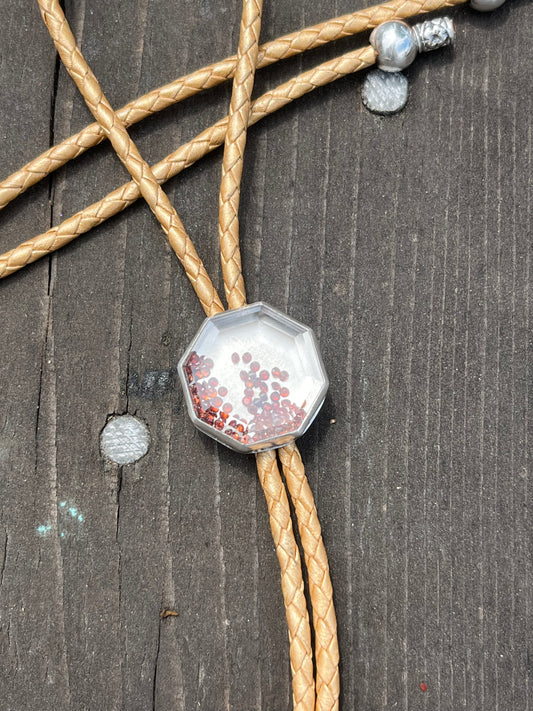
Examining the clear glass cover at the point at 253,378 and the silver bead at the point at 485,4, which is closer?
the clear glass cover at the point at 253,378

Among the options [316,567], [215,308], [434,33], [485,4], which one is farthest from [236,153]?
[316,567]

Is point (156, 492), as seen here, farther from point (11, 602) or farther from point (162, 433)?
point (11, 602)

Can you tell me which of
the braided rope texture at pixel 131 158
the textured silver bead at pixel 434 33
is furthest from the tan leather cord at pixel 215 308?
the textured silver bead at pixel 434 33

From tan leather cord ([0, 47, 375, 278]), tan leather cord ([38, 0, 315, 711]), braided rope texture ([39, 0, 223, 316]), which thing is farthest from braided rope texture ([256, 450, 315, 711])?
tan leather cord ([0, 47, 375, 278])

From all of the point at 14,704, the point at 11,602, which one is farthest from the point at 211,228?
the point at 14,704

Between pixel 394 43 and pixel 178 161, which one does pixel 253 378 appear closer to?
pixel 178 161

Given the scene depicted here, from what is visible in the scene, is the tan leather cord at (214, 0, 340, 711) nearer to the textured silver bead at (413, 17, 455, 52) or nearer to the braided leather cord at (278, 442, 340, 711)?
the braided leather cord at (278, 442, 340, 711)

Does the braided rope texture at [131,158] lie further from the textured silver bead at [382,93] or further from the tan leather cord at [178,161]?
the textured silver bead at [382,93]
